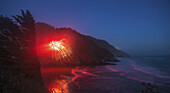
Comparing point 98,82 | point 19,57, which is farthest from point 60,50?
point 19,57

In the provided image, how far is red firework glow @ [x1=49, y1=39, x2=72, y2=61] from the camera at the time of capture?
28266 mm

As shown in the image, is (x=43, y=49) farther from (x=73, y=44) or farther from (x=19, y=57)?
(x=19, y=57)

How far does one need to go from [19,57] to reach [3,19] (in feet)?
10.9

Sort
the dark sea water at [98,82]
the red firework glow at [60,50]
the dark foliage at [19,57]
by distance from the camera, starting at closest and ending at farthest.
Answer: the dark foliage at [19,57]
the dark sea water at [98,82]
the red firework glow at [60,50]

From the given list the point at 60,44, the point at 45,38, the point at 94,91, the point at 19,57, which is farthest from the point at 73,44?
the point at 19,57

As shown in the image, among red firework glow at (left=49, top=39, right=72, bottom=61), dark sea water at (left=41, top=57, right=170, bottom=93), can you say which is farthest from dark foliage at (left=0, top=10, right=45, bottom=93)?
red firework glow at (left=49, top=39, right=72, bottom=61)

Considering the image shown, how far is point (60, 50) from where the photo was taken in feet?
97.5

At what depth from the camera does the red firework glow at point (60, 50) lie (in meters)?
28.3

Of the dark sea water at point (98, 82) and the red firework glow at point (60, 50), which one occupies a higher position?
the red firework glow at point (60, 50)

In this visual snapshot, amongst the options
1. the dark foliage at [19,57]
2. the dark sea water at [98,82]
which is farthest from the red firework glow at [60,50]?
the dark foliage at [19,57]

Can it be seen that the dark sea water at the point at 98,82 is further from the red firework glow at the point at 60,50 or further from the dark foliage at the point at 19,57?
the red firework glow at the point at 60,50

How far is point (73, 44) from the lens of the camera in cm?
3572

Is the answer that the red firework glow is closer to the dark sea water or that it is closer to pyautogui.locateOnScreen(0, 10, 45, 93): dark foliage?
the dark sea water

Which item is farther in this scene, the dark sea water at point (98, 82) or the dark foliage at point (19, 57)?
the dark sea water at point (98, 82)
